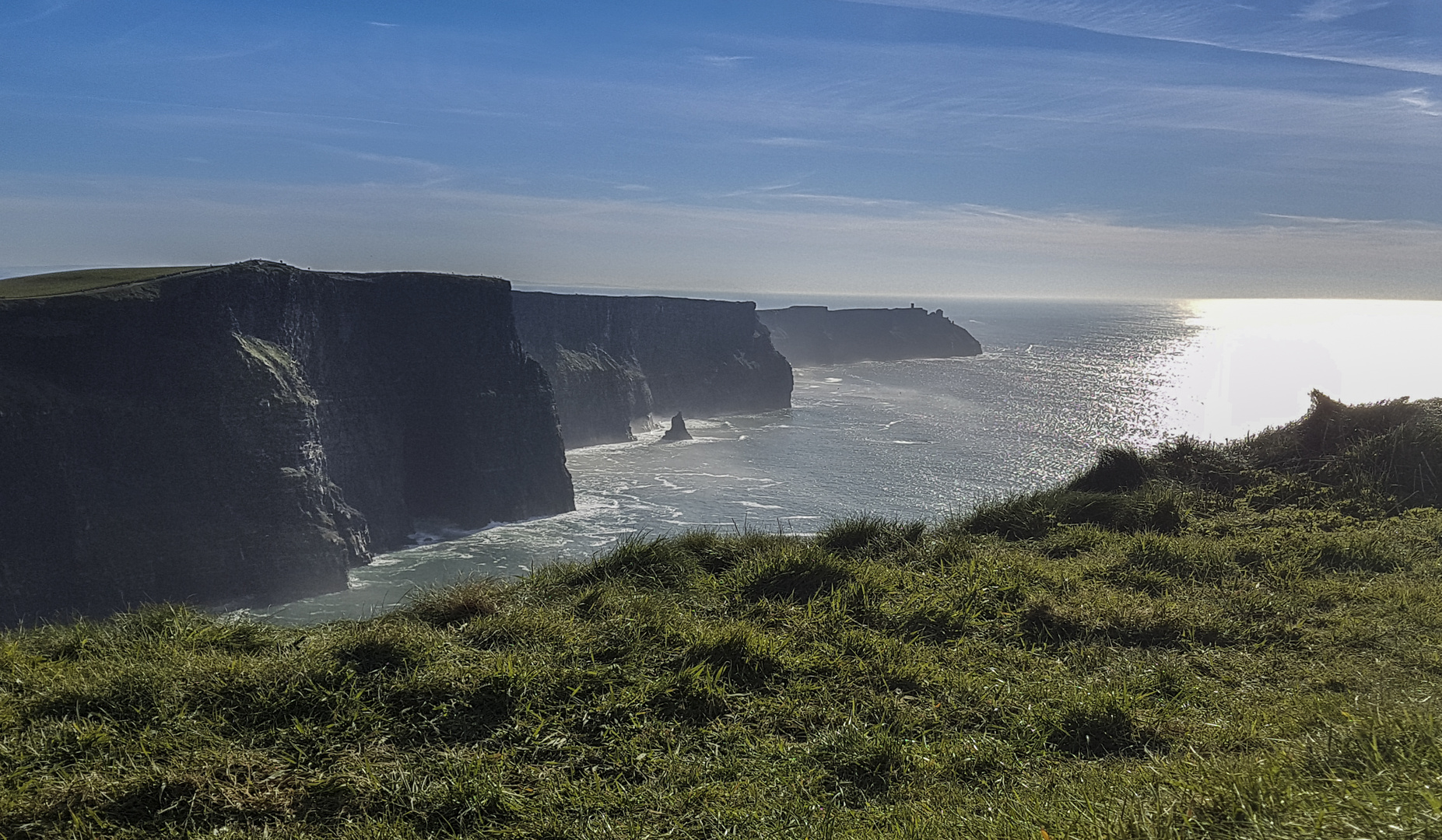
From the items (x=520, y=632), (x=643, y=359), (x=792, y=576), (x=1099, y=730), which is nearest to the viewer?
(x=1099, y=730)

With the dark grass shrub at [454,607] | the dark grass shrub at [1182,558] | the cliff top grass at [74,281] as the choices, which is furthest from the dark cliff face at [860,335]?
the dark grass shrub at [454,607]

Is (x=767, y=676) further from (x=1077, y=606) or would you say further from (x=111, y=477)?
(x=111, y=477)

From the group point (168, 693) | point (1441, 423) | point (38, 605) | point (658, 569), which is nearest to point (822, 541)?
point (658, 569)

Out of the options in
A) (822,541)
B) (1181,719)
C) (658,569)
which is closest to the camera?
(1181,719)

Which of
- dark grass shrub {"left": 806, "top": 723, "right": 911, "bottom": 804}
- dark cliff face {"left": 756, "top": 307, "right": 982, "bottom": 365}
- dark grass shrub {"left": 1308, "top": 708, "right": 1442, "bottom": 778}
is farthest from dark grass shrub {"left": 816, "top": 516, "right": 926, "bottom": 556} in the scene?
dark cliff face {"left": 756, "top": 307, "right": 982, "bottom": 365}

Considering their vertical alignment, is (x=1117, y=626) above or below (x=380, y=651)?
below

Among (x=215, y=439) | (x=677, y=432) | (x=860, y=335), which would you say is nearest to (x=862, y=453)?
(x=677, y=432)

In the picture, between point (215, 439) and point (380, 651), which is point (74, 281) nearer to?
point (215, 439)
